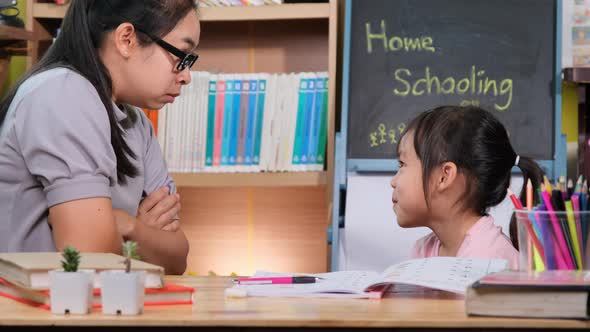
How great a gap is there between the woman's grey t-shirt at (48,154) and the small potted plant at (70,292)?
583mm

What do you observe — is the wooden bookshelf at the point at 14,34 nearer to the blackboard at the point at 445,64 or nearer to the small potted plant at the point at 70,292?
the blackboard at the point at 445,64

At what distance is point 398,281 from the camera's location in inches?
46.6

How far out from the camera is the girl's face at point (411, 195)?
202 centimetres

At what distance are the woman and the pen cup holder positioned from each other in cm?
77

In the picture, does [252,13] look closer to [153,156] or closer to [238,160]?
[238,160]

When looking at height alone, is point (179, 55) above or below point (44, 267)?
above

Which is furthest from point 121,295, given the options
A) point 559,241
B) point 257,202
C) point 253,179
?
point 257,202

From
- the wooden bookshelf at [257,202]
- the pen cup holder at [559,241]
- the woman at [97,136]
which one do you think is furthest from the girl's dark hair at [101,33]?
the wooden bookshelf at [257,202]

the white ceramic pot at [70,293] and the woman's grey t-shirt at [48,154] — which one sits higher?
the woman's grey t-shirt at [48,154]

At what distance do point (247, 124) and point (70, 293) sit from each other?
2.03m

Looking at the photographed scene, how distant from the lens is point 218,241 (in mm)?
3348

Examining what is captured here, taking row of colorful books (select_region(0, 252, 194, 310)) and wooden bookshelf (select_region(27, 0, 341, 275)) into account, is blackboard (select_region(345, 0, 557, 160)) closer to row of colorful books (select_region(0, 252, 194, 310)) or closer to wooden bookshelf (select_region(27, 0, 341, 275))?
wooden bookshelf (select_region(27, 0, 341, 275))

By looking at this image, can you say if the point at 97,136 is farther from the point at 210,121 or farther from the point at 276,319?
the point at 210,121
